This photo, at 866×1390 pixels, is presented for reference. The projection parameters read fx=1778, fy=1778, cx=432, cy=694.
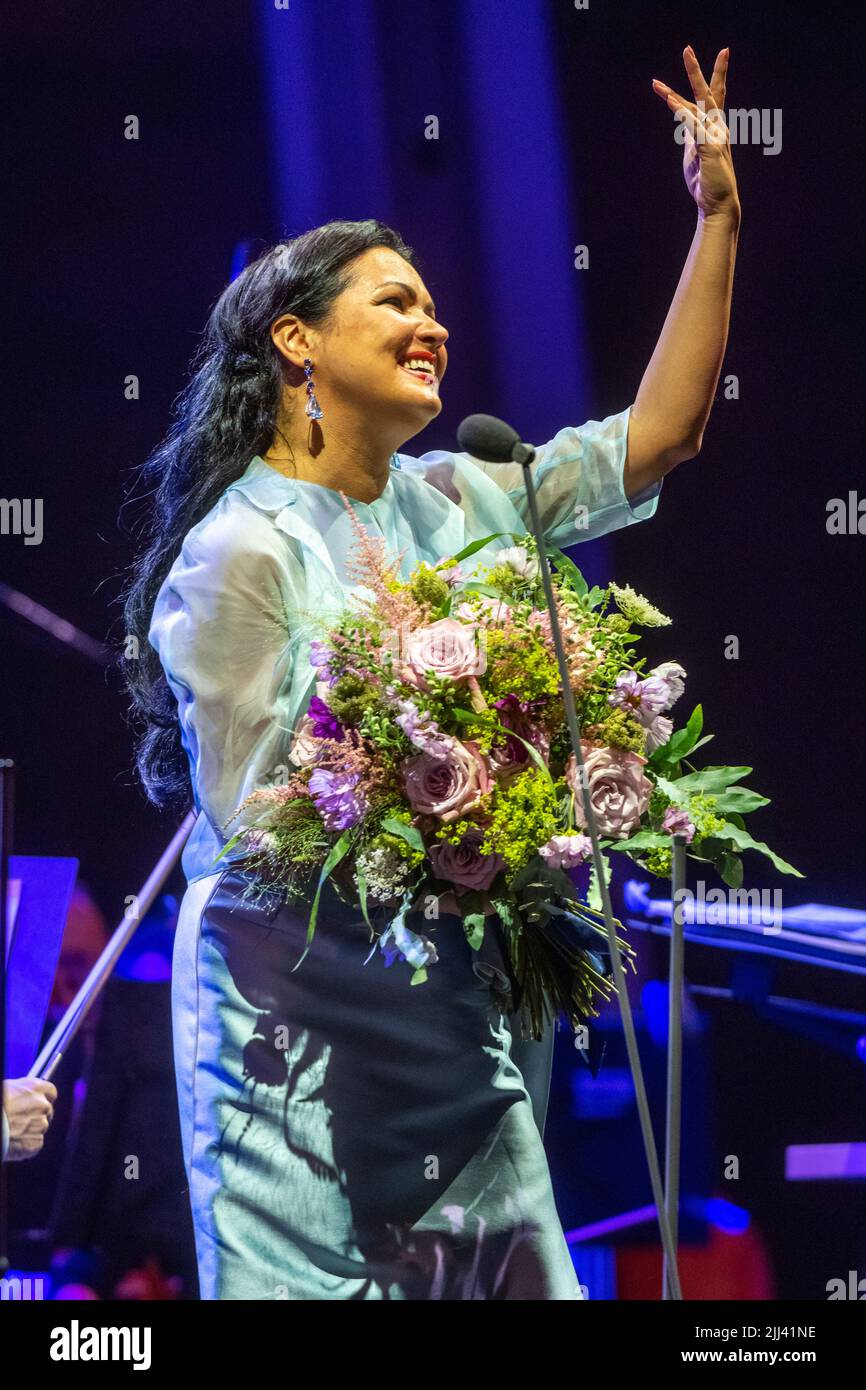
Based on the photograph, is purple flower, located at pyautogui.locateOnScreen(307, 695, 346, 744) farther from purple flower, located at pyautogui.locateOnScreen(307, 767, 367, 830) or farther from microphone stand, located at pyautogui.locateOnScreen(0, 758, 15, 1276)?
microphone stand, located at pyautogui.locateOnScreen(0, 758, 15, 1276)

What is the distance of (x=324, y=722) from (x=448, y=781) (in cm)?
19

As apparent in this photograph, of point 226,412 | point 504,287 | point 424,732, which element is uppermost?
point 504,287

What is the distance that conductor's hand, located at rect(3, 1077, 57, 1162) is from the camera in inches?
100

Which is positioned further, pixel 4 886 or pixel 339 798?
pixel 339 798

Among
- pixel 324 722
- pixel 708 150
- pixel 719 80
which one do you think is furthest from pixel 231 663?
pixel 719 80

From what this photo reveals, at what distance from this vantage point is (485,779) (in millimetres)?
2021

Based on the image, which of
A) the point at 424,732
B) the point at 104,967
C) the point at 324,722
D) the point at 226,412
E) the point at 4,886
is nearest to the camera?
the point at 4,886

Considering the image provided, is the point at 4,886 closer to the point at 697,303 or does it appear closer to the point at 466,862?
the point at 466,862

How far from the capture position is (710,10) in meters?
3.28

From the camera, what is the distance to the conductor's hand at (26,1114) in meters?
2.54

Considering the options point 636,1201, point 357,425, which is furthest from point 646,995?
point 357,425

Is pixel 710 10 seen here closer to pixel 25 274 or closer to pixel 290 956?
pixel 25 274

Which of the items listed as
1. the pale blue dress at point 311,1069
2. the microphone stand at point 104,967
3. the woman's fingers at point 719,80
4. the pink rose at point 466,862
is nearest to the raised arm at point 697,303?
the woman's fingers at point 719,80
